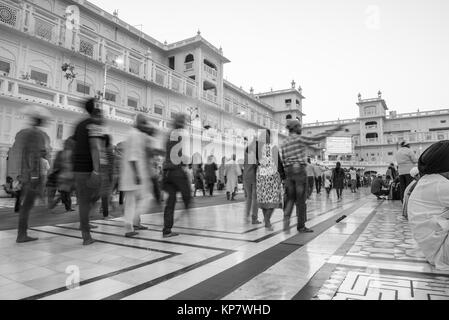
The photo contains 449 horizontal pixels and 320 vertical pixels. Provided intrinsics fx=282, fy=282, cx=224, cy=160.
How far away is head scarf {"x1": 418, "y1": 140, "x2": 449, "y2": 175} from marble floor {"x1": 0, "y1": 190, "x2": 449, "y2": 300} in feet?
2.90

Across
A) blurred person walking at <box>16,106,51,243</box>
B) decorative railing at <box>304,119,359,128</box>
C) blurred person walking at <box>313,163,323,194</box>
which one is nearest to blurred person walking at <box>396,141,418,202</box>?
blurred person walking at <box>16,106,51,243</box>

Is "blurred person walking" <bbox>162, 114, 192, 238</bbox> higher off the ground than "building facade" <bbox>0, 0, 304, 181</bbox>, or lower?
lower

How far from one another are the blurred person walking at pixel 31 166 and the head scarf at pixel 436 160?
445 centimetres

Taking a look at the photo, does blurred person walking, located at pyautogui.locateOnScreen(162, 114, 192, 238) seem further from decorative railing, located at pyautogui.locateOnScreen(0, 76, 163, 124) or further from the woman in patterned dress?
decorative railing, located at pyautogui.locateOnScreen(0, 76, 163, 124)

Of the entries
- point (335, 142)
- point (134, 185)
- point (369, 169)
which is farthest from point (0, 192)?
point (369, 169)

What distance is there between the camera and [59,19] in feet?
51.9

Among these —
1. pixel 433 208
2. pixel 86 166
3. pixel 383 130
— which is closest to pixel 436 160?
pixel 433 208

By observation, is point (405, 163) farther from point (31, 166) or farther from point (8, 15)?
point (8, 15)

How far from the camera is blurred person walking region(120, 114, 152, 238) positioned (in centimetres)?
389

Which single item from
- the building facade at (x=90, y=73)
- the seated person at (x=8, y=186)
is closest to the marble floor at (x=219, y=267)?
the building facade at (x=90, y=73)

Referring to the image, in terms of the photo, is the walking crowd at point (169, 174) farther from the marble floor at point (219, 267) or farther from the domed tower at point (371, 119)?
the domed tower at point (371, 119)

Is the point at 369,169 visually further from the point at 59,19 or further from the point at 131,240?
the point at 131,240

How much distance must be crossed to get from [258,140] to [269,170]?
0.58m

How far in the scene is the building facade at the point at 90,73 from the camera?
12164mm
